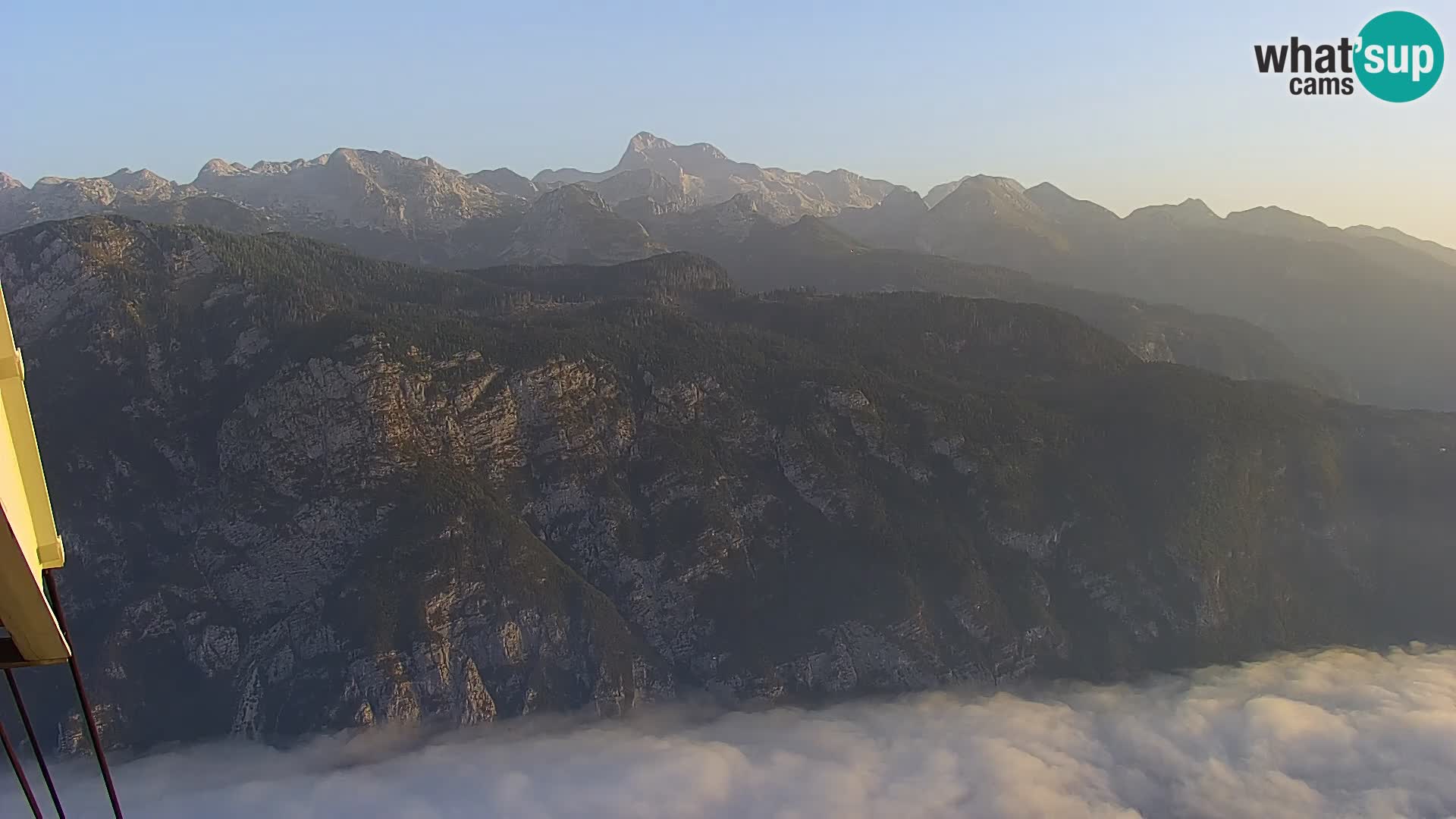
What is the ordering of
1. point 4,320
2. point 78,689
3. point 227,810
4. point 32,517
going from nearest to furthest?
point 4,320
point 32,517
point 78,689
point 227,810

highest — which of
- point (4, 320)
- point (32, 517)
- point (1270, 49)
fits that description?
point (1270, 49)

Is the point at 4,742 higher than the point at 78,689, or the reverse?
the point at 78,689

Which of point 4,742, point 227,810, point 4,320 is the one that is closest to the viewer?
point 4,320

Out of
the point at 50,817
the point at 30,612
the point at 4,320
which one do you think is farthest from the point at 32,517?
the point at 50,817

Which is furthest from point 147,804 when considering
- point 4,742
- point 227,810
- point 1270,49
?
point 1270,49

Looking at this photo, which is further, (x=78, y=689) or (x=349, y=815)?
(x=349, y=815)

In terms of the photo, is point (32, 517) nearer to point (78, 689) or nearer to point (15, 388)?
point (15, 388)
